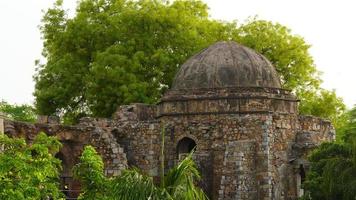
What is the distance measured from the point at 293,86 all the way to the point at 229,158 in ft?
42.4

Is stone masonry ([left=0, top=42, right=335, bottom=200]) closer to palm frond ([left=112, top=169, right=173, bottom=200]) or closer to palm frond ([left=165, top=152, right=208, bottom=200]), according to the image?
palm frond ([left=165, top=152, right=208, bottom=200])

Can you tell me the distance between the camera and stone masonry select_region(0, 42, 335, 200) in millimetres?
25109

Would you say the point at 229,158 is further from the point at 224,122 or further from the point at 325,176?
the point at 325,176

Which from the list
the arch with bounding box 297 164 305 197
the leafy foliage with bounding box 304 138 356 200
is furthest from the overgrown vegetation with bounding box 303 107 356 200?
the arch with bounding box 297 164 305 197

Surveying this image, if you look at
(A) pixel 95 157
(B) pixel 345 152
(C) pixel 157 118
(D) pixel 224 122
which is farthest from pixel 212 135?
(A) pixel 95 157

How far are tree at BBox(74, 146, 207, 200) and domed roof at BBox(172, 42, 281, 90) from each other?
30.8 feet

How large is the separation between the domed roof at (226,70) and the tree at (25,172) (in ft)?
34.3

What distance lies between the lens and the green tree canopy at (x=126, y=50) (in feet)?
108

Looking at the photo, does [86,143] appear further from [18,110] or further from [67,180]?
[18,110]

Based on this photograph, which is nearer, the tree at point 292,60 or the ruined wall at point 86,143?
the ruined wall at point 86,143

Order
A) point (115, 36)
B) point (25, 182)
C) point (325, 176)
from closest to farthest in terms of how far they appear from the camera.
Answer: point (25, 182), point (325, 176), point (115, 36)

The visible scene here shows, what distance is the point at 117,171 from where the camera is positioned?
993 inches

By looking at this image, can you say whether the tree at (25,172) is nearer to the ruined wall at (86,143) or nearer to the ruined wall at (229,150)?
the ruined wall at (86,143)

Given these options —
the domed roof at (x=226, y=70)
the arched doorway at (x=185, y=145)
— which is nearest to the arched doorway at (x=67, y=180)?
the arched doorway at (x=185, y=145)
